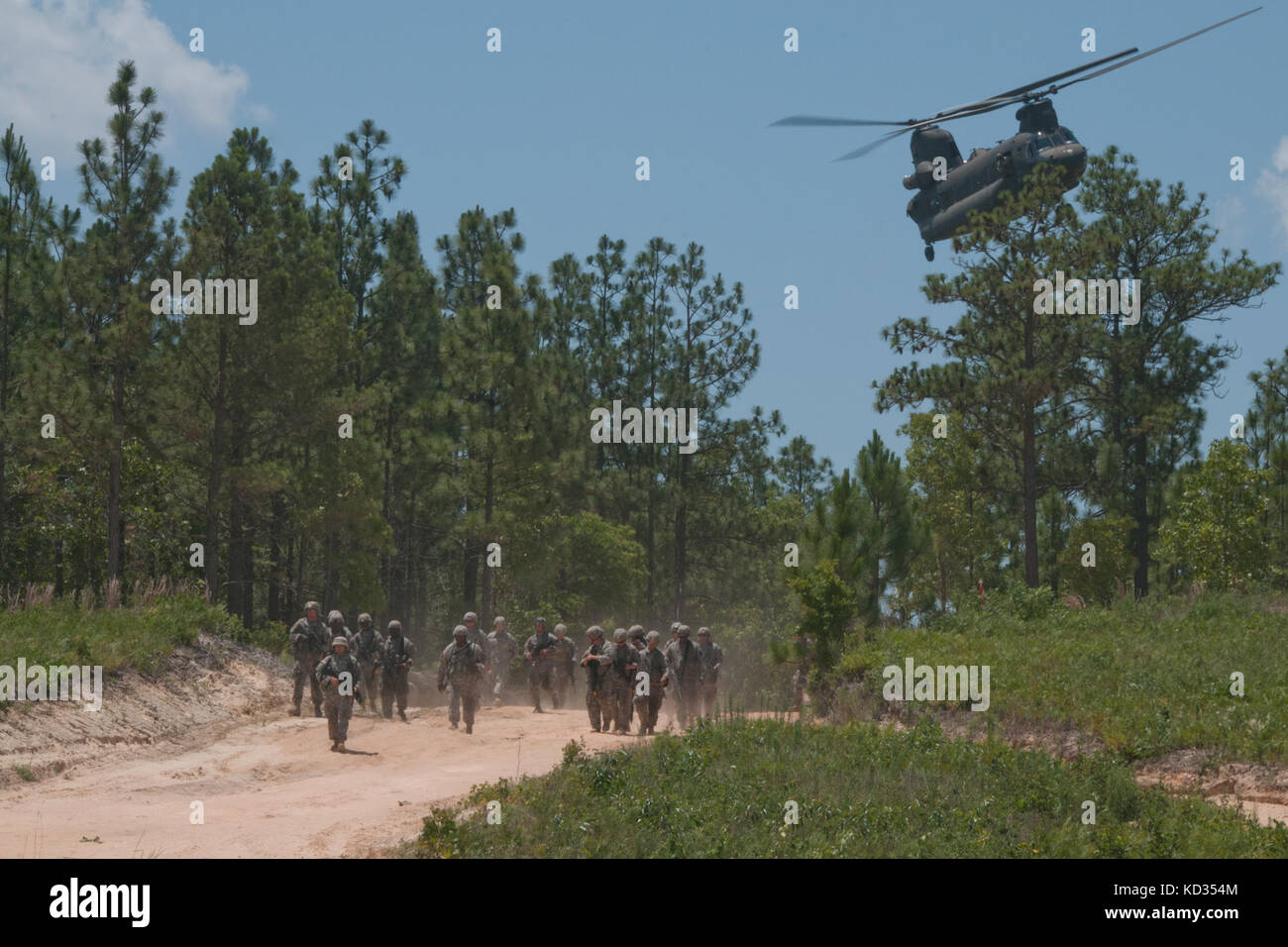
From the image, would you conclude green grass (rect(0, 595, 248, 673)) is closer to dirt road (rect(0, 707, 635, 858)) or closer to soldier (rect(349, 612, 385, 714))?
dirt road (rect(0, 707, 635, 858))

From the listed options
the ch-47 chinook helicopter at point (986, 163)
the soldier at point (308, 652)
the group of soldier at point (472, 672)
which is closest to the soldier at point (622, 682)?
the group of soldier at point (472, 672)

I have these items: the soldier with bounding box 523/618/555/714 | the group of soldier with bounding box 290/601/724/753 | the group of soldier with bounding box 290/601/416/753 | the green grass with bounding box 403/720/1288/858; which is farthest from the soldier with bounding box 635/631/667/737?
the soldier with bounding box 523/618/555/714

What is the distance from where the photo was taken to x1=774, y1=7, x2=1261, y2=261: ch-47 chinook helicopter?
33.9m

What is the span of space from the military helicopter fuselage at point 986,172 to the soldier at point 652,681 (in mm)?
19389

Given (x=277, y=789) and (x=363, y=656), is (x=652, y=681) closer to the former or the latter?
(x=363, y=656)

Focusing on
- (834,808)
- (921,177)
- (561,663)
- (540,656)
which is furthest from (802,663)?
(921,177)

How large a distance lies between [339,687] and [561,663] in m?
7.96

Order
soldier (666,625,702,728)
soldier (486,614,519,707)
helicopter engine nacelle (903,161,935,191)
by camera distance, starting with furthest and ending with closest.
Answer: helicopter engine nacelle (903,161,935,191) < soldier (486,614,519,707) < soldier (666,625,702,728)

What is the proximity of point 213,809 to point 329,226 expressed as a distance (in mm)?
32663

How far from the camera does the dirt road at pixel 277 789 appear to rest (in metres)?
12.8

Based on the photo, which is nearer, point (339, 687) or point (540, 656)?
point (339, 687)

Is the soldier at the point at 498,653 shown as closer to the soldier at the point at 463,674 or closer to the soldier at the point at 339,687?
the soldier at the point at 463,674

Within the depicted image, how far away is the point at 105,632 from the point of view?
2245 cm
